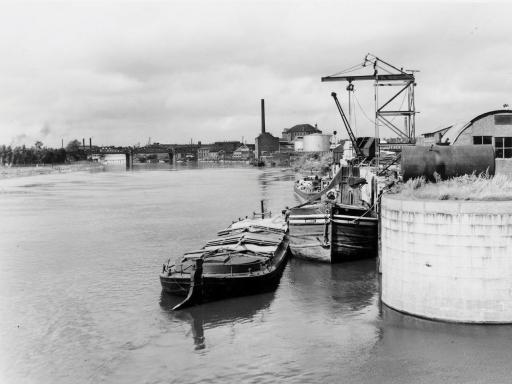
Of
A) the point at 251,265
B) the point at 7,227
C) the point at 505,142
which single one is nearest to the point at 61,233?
the point at 7,227

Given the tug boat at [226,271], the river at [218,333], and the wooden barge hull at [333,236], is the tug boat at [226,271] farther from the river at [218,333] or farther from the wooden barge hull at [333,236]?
the wooden barge hull at [333,236]

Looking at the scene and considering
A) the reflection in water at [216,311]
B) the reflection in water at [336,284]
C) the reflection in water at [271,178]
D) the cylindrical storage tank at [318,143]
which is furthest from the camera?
the cylindrical storage tank at [318,143]

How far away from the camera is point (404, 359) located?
17.8 meters

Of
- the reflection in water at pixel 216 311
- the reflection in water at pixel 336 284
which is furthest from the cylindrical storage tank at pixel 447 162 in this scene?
the reflection in water at pixel 216 311

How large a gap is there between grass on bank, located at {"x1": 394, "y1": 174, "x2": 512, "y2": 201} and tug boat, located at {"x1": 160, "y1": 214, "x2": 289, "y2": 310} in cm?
788

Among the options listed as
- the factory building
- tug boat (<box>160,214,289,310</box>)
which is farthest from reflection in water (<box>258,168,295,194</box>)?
tug boat (<box>160,214,289,310</box>)

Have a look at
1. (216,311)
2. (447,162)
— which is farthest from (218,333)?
(447,162)

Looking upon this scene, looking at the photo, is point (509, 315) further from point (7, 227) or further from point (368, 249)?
point (7, 227)

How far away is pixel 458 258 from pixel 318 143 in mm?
161764

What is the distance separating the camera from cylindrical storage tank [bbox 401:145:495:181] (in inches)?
925

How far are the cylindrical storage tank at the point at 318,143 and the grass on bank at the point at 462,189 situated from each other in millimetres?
154427

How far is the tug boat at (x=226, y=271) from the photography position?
2389cm

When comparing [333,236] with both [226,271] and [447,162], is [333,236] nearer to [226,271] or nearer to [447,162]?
[226,271]

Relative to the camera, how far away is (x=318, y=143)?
179m
